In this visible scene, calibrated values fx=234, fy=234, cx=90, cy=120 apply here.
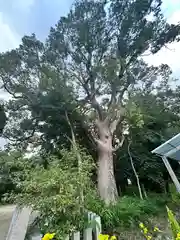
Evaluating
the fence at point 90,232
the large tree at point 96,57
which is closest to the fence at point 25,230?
the fence at point 90,232

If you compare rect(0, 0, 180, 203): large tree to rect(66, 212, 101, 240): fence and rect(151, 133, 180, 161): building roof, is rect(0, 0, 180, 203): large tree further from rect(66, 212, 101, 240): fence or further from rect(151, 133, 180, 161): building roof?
rect(66, 212, 101, 240): fence

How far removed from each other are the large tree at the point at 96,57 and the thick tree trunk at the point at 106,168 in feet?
0.12

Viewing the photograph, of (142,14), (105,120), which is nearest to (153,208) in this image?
(105,120)

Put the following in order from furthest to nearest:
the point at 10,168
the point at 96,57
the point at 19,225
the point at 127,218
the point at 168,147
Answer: the point at 96,57
the point at 10,168
the point at 168,147
the point at 127,218
the point at 19,225

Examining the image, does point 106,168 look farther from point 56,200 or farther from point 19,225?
point 19,225

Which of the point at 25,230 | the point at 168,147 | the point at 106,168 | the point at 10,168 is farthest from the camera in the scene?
the point at 106,168

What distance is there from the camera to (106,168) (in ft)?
26.1

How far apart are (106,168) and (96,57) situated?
405 centimetres

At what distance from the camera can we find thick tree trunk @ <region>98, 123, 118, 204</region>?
7443 mm

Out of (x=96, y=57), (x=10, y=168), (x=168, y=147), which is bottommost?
(x=168, y=147)

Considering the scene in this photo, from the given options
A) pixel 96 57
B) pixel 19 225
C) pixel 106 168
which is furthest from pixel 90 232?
pixel 96 57

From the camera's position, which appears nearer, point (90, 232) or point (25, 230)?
point (25, 230)

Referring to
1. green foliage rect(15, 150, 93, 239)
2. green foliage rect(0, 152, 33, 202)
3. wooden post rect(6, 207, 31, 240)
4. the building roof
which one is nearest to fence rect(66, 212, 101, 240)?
green foliage rect(15, 150, 93, 239)

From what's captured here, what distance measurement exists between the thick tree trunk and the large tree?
0.04m
